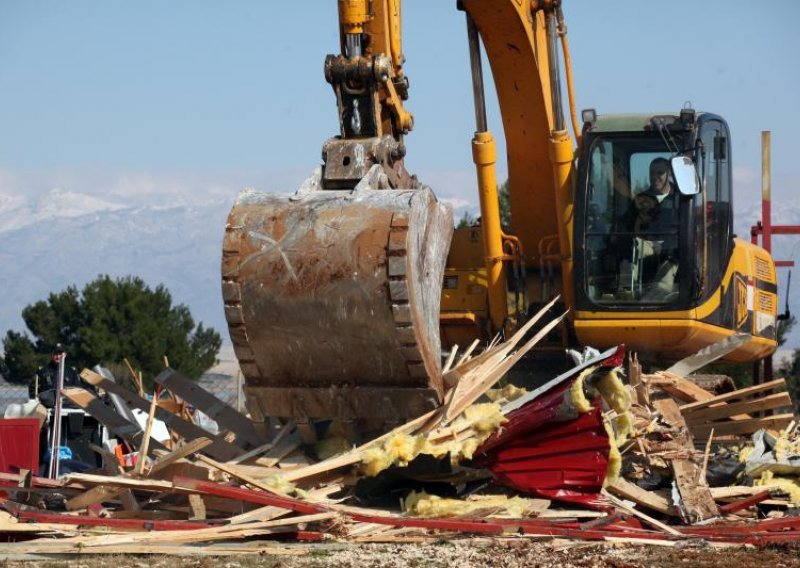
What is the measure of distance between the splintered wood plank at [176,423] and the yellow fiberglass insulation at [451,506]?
5.16 ft

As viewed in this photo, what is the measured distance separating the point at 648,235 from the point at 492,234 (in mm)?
1320

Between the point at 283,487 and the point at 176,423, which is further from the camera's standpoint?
the point at 176,423

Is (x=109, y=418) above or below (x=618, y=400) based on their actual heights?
below

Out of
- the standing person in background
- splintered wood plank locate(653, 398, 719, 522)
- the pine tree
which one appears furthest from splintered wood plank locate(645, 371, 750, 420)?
the pine tree

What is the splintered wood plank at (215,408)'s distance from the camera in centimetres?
932

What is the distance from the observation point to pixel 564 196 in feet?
37.3

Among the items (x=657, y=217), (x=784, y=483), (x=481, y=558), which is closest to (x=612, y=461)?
(x=784, y=483)

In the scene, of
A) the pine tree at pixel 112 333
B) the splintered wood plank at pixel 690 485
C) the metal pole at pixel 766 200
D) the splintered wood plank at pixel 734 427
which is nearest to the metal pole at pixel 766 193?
the metal pole at pixel 766 200

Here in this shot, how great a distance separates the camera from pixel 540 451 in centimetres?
830

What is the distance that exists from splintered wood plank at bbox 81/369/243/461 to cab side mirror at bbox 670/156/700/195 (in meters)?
3.88

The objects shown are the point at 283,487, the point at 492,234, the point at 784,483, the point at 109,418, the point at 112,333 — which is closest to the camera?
the point at 283,487

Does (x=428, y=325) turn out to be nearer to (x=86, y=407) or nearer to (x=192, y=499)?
(x=192, y=499)

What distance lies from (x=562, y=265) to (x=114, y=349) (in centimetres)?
2063

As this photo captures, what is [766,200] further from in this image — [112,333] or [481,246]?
[112,333]
